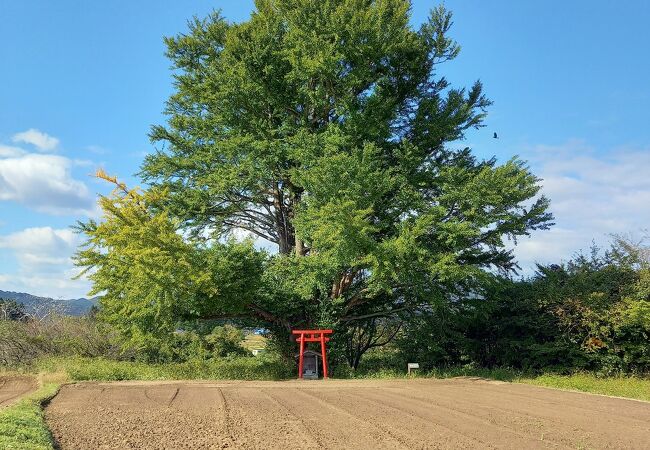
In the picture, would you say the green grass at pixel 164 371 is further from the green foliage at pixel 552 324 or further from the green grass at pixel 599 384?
the green grass at pixel 599 384

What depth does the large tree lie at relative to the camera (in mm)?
18906

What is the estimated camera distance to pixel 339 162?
60.8ft

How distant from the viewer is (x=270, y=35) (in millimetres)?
22656

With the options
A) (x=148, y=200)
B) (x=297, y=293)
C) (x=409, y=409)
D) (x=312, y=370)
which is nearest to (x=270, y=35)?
(x=148, y=200)

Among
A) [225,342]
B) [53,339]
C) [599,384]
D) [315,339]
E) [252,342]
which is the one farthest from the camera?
[252,342]

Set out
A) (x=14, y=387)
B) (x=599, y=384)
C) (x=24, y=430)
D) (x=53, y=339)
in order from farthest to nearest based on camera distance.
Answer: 1. (x=53, y=339)
2. (x=599, y=384)
3. (x=14, y=387)
4. (x=24, y=430)

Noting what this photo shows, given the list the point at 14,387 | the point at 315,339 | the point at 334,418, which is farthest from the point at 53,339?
the point at 334,418

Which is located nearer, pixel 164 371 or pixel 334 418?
pixel 334 418

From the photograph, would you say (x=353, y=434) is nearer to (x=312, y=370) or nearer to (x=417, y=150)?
(x=312, y=370)

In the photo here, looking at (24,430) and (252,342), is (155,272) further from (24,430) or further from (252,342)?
(252,342)

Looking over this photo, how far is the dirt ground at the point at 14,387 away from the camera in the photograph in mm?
13414

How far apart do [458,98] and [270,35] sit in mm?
8617

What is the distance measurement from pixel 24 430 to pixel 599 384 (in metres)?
18.1

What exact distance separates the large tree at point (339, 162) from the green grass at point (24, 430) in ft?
33.6
